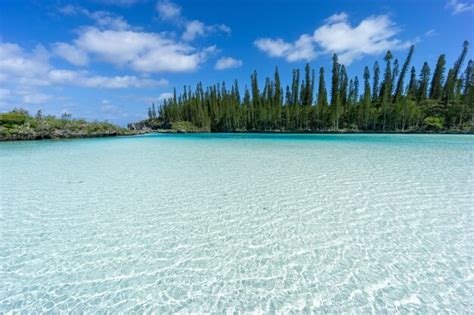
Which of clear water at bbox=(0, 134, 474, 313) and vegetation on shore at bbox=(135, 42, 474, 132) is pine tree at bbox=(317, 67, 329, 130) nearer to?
vegetation on shore at bbox=(135, 42, 474, 132)

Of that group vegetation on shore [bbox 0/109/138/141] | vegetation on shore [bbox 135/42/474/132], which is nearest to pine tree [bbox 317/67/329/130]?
vegetation on shore [bbox 135/42/474/132]

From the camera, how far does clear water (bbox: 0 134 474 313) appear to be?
2.40 meters

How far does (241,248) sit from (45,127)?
45.4 m

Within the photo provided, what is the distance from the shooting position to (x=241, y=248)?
337cm

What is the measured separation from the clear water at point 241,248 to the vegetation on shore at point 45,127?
3640cm

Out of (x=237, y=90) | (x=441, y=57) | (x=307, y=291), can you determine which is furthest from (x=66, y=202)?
(x=441, y=57)

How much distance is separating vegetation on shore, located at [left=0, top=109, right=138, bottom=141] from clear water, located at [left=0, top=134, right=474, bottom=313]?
3640cm

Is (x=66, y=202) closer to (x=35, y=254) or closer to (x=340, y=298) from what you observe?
(x=35, y=254)

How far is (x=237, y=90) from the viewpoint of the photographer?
6725cm

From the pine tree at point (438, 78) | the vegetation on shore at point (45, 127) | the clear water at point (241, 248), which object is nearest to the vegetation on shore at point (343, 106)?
the pine tree at point (438, 78)

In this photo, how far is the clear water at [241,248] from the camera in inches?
94.6

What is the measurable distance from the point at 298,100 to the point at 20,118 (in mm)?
59927

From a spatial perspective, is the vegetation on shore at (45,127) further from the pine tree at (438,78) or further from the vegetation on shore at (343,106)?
the pine tree at (438,78)

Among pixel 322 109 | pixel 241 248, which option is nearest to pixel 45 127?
pixel 241 248
